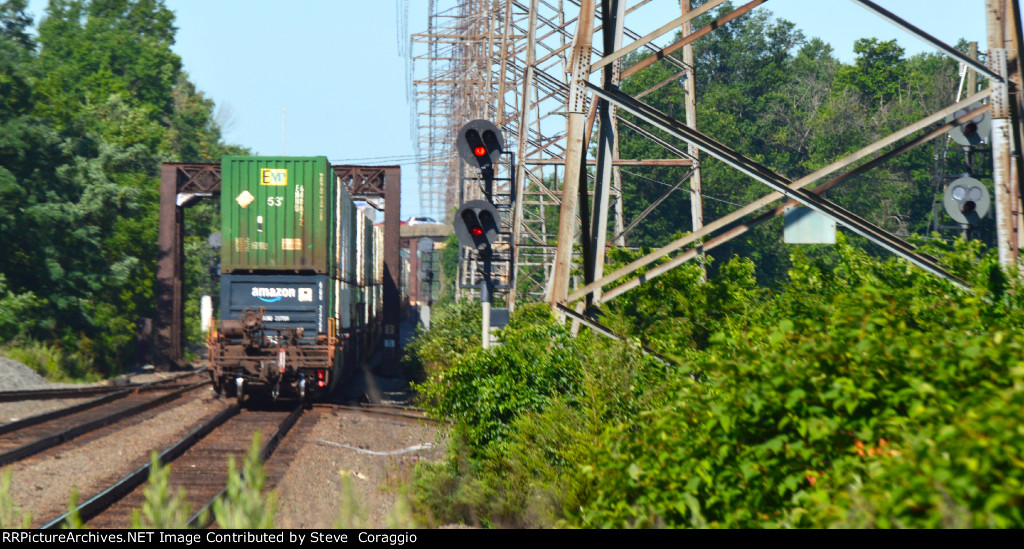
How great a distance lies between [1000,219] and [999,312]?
2.51 m

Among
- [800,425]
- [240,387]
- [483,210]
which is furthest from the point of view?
[240,387]

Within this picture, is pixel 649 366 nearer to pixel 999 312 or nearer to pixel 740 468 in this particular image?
pixel 999 312

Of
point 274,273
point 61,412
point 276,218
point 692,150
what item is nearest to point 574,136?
point 692,150

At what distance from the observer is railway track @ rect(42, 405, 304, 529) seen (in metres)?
9.85

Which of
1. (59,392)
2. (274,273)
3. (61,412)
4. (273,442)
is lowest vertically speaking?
(273,442)

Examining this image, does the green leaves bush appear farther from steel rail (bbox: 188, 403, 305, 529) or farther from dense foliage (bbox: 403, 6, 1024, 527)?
steel rail (bbox: 188, 403, 305, 529)

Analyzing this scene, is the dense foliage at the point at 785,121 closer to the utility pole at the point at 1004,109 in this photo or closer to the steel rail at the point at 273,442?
the steel rail at the point at 273,442

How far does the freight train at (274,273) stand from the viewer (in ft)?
63.0

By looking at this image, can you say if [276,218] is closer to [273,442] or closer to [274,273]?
[274,273]

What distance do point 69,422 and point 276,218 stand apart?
5508mm

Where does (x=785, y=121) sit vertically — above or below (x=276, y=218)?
above

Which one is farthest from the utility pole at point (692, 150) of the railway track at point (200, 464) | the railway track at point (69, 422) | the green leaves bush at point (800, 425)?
the railway track at point (69, 422)

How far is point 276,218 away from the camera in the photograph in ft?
63.3

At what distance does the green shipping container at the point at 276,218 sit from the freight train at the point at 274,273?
2cm
